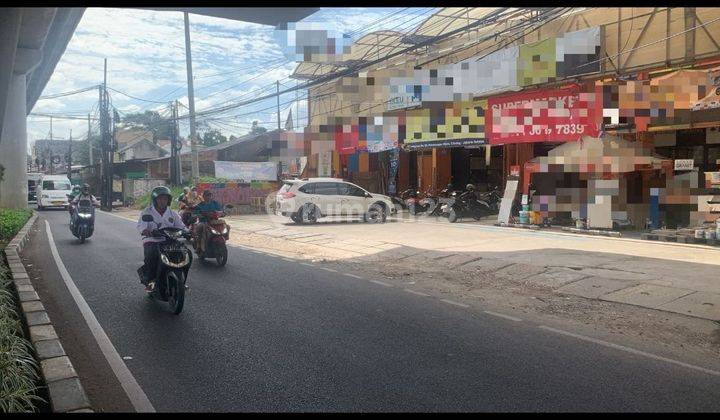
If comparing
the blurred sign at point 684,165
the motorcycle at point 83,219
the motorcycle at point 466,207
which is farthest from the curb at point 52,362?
the motorcycle at point 466,207

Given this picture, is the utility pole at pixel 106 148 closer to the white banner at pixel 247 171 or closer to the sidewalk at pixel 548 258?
the white banner at pixel 247 171

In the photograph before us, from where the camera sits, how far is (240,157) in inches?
1624

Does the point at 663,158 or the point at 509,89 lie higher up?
the point at 509,89

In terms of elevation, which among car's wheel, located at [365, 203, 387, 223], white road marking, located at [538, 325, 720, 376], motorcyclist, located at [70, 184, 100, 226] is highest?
motorcyclist, located at [70, 184, 100, 226]

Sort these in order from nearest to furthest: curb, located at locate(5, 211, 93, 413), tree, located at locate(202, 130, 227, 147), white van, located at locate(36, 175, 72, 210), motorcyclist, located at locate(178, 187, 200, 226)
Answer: curb, located at locate(5, 211, 93, 413), motorcyclist, located at locate(178, 187, 200, 226), white van, located at locate(36, 175, 72, 210), tree, located at locate(202, 130, 227, 147)

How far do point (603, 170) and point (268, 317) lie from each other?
10.9 m

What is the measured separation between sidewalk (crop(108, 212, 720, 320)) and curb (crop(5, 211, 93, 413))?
6.35m

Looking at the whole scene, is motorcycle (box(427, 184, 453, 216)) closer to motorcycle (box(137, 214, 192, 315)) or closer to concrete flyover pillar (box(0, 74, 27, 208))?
motorcycle (box(137, 214, 192, 315))

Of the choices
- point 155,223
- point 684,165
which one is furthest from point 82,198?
point 684,165

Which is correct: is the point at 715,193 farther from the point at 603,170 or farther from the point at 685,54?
the point at 685,54

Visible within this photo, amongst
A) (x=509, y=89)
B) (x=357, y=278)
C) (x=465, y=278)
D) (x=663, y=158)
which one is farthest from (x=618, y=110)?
(x=357, y=278)

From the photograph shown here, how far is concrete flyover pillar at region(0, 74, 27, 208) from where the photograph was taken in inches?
1001

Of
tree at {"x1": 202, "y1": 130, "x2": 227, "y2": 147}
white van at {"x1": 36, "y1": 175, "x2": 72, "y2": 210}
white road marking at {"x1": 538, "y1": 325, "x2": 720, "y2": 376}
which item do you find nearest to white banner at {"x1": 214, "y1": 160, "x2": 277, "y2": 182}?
white van at {"x1": 36, "y1": 175, "x2": 72, "y2": 210}

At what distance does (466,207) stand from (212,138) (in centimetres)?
5307
